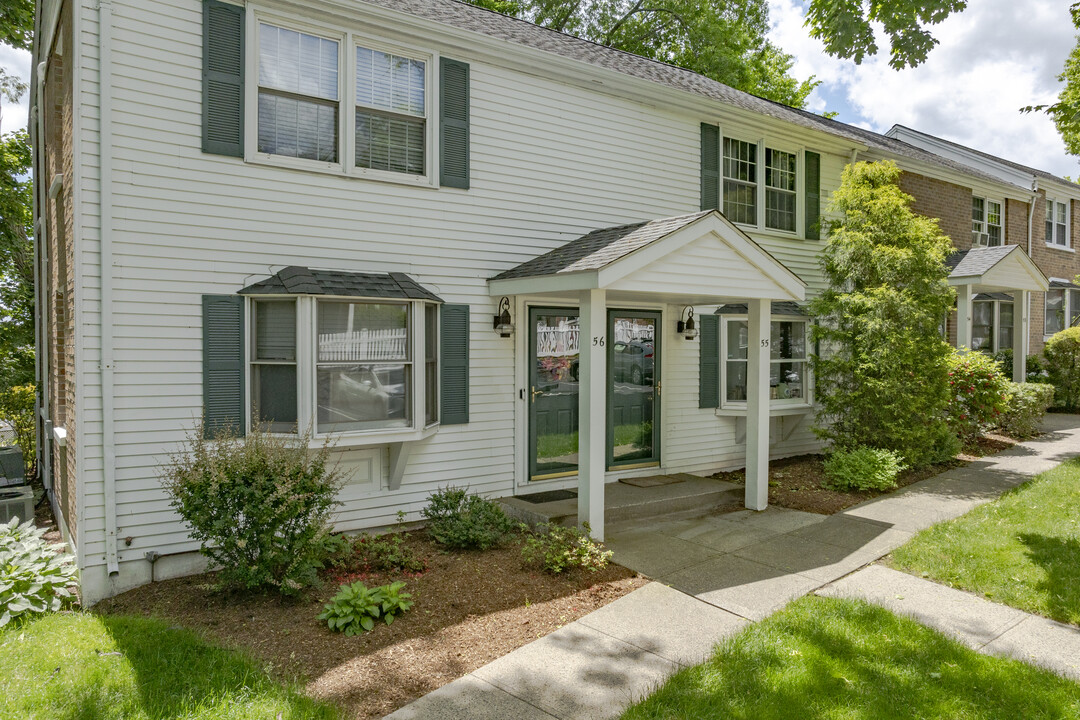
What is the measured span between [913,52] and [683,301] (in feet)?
11.7

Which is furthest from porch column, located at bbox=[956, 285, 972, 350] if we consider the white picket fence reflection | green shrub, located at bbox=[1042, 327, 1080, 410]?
the white picket fence reflection

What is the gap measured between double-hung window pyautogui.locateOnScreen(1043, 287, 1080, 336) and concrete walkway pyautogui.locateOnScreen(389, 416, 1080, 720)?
10968 mm

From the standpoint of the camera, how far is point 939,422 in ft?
29.1

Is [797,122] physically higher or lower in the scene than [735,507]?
higher

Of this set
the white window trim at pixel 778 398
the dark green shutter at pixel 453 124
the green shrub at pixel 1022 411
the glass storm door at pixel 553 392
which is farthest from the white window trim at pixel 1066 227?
the dark green shutter at pixel 453 124

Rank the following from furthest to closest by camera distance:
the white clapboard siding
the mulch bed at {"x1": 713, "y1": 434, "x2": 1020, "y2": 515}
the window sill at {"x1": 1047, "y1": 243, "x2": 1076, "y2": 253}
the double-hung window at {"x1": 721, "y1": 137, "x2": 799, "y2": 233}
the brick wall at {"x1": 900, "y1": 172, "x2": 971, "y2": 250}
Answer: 1. the window sill at {"x1": 1047, "y1": 243, "x2": 1076, "y2": 253}
2. the brick wall at {"x1": 900, "y1": 172, "x2": 971, "y2": 250}
3. the double-hung window at {"x1": 721, "y1": 137, "x2": 799, "y2": 233}
4. the mulch bed at {"x1": 713, "y1": 434, "x2": 1020, "y2": 515}
5. the white clapboard siding

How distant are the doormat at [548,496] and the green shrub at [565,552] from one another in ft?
4.00

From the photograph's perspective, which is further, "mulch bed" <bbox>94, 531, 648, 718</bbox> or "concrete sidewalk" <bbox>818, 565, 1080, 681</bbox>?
"concrete sidewalk" <bbox>818, 565, 1080, 681</bbox>

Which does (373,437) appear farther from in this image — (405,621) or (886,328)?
(886,328)

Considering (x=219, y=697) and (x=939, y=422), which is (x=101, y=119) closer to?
(x=219, y=697)

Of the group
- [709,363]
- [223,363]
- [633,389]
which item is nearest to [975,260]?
[709,363]

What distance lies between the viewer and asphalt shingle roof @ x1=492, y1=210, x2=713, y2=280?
19.4 feet

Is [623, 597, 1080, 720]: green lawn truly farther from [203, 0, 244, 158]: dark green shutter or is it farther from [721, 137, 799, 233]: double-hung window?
[721, 137, 799, 233]: double-hung window

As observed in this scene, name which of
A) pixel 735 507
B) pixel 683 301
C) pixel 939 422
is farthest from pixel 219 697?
pixel 939 422
